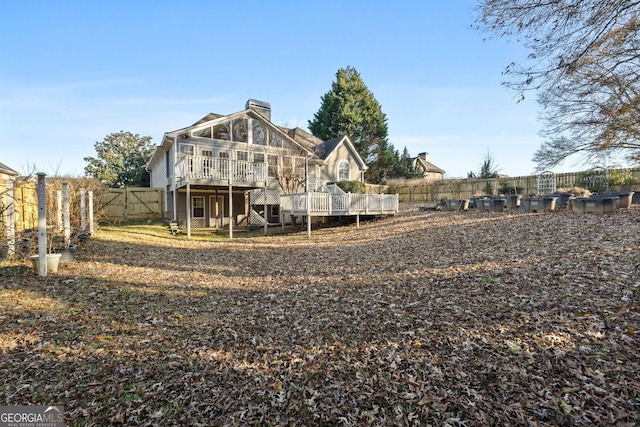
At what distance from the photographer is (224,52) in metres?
12.9

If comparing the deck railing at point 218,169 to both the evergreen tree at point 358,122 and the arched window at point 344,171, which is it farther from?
the evergreen tree at point 358,122

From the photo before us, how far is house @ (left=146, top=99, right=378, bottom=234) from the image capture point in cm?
1483

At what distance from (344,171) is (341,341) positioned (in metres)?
20.6

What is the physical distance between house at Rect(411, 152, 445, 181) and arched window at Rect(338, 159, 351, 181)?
15.6 m

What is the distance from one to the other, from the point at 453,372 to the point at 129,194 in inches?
888

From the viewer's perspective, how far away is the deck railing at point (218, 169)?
543 inches

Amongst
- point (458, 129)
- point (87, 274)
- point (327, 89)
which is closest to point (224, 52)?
point (87, 274)

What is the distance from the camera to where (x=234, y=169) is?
14859 millimetres

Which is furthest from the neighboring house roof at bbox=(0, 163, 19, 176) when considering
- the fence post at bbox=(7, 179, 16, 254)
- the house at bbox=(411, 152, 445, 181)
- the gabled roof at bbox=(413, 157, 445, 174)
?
the gabled roof at bbox=(413, 157, 445, 174)

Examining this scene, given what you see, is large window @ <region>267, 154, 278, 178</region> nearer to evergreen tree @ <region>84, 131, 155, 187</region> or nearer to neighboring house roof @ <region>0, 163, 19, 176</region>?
neighboring house roof @ <region>0, 163, 19, 176</region>
